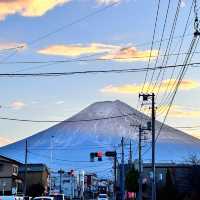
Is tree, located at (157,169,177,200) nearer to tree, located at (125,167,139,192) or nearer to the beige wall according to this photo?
tree, located at (125,167,139,192)

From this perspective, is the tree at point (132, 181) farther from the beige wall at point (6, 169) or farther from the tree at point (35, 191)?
the tree at point (35, 191)

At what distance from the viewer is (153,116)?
184 feet

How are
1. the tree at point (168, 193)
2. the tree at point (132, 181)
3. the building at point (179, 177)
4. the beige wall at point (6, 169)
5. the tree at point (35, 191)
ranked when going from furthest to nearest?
the tree at point (35, 191) → the beige wall at point (6, 169) → the tree at point (132, 181) → the tree at point (168, 193) → the building at point (179, 177)

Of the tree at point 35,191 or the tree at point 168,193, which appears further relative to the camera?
the tree at point 35,191

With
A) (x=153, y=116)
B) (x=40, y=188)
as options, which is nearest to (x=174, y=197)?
(x=153, y=116)

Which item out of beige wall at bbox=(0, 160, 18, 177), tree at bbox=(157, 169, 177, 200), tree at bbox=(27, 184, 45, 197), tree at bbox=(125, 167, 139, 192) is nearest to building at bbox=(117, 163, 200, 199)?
tree at bbox=(157, 169, 177, 200)

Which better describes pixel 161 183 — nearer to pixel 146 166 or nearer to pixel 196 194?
pixel 146 166

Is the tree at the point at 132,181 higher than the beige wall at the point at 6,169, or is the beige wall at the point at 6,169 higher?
the beige wall at the point at 6,169

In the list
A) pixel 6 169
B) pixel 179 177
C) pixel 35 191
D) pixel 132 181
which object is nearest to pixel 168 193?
pixel 179 177

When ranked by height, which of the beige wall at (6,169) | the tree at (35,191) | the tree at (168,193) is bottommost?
the tree at (168,193)

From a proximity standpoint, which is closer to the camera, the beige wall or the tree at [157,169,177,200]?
the tree at [157,169,177,200]

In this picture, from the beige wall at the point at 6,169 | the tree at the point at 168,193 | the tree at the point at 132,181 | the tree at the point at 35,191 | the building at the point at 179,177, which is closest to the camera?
the building at the point at 179,177

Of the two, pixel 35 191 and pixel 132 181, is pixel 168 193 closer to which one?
pixel 132 181

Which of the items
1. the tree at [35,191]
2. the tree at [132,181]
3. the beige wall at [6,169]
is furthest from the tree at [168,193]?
the tree at [35,191]
